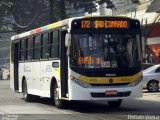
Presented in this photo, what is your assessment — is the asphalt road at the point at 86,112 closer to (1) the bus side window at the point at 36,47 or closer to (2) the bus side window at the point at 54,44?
(2) the bus side window at the point at 54,44

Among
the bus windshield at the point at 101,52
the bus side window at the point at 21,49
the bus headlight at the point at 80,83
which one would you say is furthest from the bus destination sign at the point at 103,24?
the bus side window at the point at 21,49

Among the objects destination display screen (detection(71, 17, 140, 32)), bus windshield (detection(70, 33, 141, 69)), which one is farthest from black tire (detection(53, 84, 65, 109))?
destination display screen (detection(71, 17, 140, 32))

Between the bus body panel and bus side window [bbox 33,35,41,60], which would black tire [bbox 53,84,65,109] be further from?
bus side window [bbox 33,35,41,60]

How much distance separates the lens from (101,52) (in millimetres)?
17766

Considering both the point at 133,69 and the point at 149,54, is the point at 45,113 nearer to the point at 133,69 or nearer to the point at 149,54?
the point at 133,69

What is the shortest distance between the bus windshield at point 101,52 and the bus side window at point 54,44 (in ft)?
5.43

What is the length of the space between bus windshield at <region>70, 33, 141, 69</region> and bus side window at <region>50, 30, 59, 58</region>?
166 cm

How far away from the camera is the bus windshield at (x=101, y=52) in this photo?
1769cm

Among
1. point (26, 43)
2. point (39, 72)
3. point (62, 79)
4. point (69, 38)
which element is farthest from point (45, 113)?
point (26, 43)

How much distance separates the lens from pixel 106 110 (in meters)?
19.1

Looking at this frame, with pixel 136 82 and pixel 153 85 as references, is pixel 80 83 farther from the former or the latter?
pixel 153 85

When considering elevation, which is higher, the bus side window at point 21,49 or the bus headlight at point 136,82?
the bus side window at point 21,49

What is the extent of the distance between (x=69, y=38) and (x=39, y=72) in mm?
4520

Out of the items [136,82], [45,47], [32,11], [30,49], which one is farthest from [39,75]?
[32,11]
